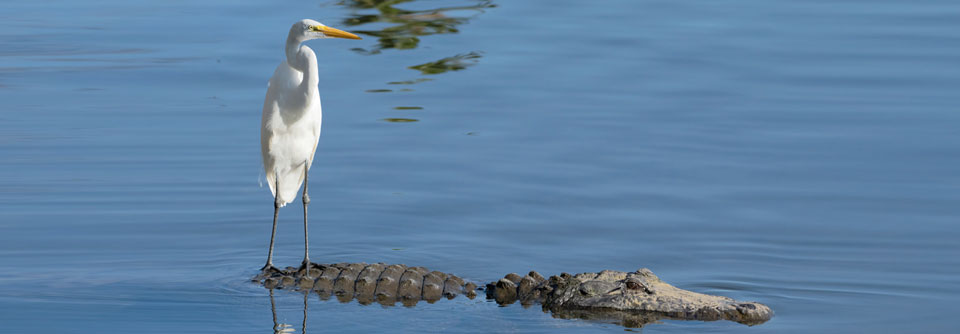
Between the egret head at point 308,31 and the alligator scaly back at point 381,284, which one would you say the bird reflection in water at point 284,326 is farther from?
the egret head at point 308,31

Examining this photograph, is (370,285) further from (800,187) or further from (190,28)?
(190,28)

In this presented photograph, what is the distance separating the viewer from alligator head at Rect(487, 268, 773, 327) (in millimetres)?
7742

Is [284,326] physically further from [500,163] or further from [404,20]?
[404,20]

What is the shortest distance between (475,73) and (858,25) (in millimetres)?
4852

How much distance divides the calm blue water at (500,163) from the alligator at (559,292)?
12 cm

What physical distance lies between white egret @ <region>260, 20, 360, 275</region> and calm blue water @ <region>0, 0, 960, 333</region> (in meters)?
0.42

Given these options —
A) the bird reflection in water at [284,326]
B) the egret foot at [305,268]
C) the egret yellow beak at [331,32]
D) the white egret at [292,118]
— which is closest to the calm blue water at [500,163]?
the bird reflection in water at [284,326]

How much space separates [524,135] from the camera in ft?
39.7

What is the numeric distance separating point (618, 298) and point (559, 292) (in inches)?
13.2

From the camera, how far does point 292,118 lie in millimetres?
8930

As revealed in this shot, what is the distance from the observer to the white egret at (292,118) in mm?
8594

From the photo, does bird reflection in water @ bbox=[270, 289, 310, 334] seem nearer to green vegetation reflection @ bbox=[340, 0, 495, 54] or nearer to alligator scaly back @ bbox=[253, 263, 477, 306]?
alligator scaly back @ bbox=[253, 263, 477, 306]

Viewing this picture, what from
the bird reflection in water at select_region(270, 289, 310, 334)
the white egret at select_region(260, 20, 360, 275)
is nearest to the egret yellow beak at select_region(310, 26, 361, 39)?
the white egret at select_region(260, 20, 360, 275)

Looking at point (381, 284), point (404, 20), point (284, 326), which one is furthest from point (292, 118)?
point (404, 20)
